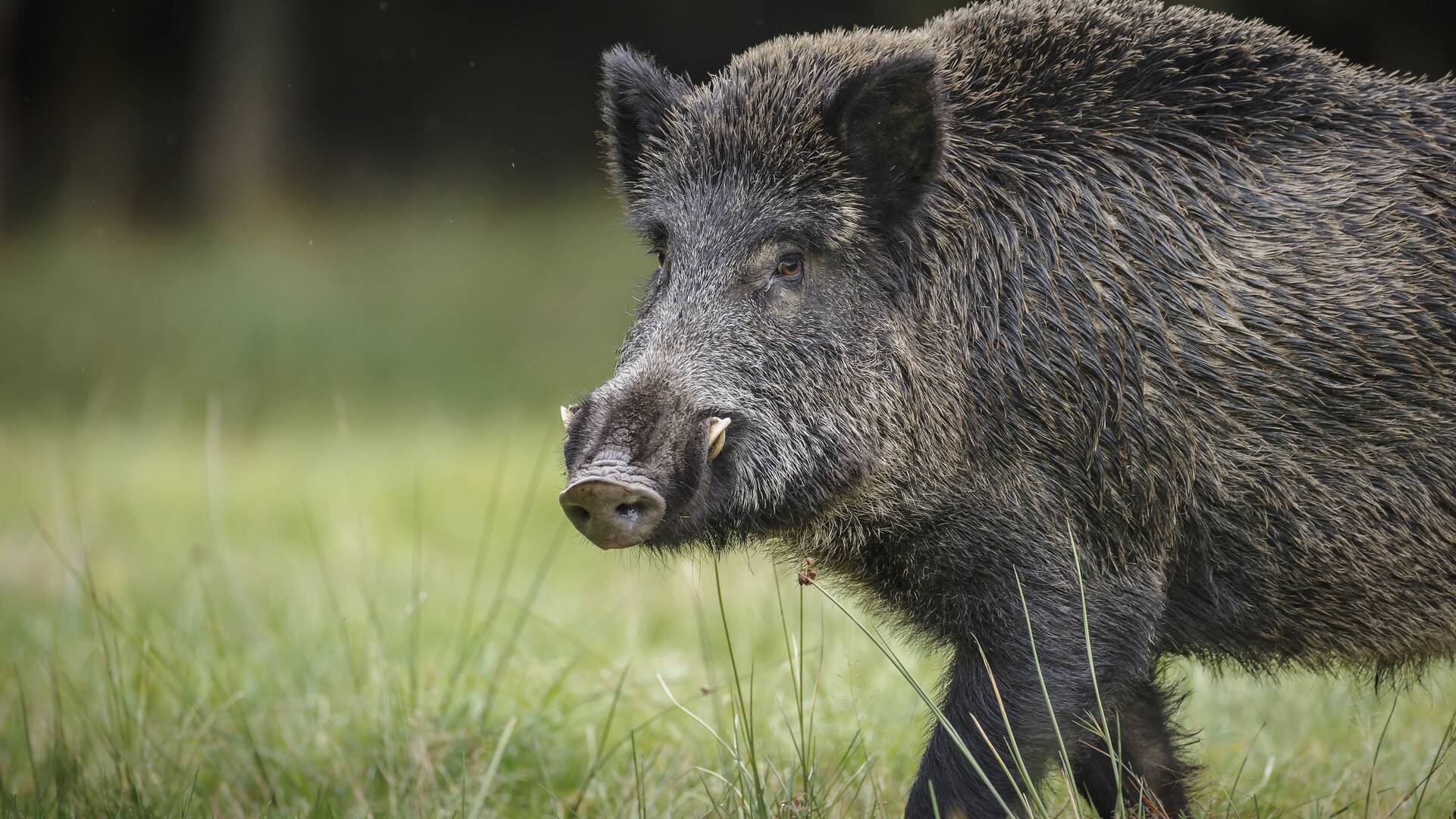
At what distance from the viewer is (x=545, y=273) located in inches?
523

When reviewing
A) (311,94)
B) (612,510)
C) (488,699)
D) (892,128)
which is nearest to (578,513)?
(612,510)

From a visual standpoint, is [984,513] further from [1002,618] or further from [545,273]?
[545,273]

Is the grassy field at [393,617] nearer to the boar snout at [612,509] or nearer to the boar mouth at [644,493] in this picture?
the boar mouth at [644,493]

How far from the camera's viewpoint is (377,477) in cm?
820

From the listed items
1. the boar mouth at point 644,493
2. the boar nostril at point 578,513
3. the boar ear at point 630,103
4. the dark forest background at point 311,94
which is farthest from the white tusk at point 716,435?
the dark forest background at point 311,94

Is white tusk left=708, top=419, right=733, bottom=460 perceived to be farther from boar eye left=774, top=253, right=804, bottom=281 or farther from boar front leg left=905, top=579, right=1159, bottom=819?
boar front leg left=905, top=579, right=1159, bottom=819

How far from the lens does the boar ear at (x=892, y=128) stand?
2912 millimetres

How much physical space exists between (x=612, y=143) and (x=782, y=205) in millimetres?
663

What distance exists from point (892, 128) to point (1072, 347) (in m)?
0.60

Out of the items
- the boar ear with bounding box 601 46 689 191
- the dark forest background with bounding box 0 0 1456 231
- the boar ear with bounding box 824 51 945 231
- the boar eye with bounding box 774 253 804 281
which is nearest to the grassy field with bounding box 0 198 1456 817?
the boar ear with bounding box 601 46 689 191

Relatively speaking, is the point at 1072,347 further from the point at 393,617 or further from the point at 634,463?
the point at 393,617

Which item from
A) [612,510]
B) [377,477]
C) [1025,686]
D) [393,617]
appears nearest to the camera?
[612,510]

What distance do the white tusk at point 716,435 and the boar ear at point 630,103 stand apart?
0.87 m

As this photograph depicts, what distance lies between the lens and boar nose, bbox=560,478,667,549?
240 centimetres
